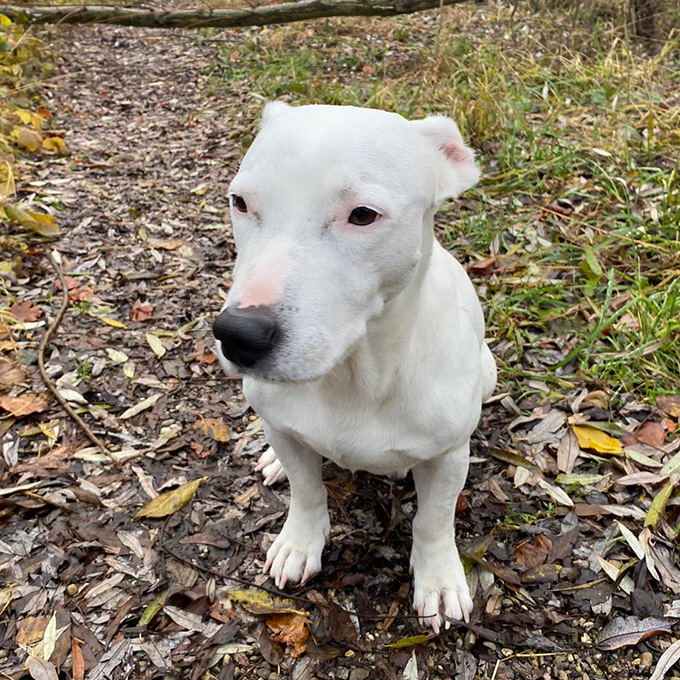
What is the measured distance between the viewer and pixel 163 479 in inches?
113

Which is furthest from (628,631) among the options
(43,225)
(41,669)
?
(43,225)

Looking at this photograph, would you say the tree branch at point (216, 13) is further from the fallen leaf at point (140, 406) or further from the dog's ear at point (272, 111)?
the dog's ear at point (272, 111)

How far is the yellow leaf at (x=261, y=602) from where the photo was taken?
235 cm

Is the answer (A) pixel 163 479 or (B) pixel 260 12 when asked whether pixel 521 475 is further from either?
(B) pixel 260 12

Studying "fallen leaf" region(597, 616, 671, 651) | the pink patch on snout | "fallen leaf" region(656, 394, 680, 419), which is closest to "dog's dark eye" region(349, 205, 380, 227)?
the pink patch on snout

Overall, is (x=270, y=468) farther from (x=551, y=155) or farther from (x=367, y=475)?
(x=551, y=155)

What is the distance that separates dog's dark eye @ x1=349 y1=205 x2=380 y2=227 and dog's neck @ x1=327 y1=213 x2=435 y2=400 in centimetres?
25

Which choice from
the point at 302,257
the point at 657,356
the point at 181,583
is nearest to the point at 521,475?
the point at 657,356

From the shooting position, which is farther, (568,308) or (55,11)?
(55,11)

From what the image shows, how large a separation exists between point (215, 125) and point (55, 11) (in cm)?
179

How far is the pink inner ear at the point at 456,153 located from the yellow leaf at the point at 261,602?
1.66 meters

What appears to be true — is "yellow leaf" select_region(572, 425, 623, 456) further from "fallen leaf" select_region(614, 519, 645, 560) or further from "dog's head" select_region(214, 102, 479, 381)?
"dog's head" select_region(214, 102, 479, 381)

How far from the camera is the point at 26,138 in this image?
5.40m

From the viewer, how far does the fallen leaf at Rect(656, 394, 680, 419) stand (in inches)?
119
